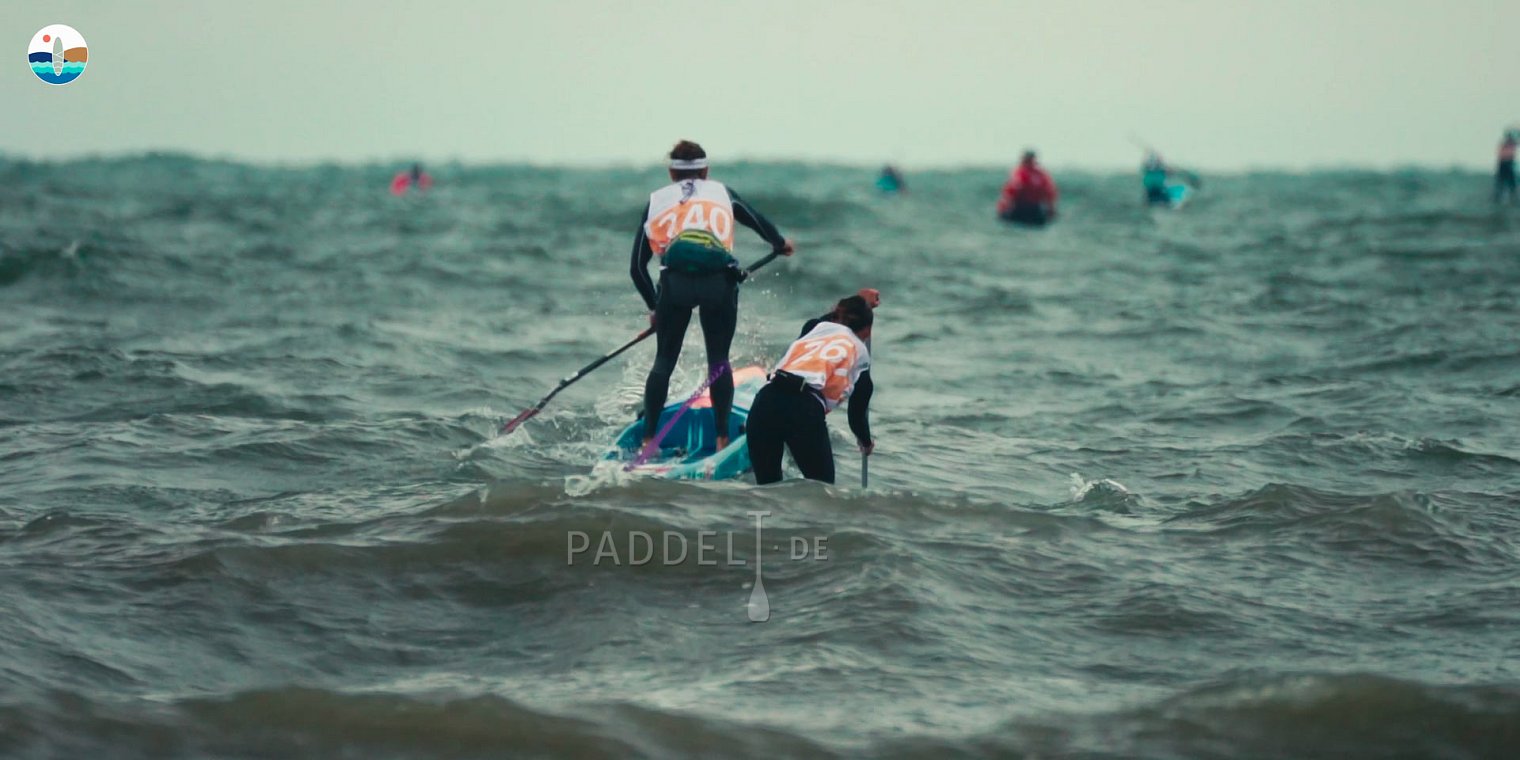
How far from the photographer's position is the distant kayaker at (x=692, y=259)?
8695 millimetres

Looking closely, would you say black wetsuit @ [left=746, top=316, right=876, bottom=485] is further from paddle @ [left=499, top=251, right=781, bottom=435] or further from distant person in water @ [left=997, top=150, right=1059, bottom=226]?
distant person in water @ [left=997, top=150, right=1059, bottom=226]

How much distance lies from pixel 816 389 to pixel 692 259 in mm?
1201

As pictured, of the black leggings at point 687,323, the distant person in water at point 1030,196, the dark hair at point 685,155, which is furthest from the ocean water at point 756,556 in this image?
the distant person in water at point 1030,196

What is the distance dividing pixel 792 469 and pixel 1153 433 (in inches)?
134

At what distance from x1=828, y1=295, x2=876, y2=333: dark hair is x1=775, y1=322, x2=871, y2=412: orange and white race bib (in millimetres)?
39

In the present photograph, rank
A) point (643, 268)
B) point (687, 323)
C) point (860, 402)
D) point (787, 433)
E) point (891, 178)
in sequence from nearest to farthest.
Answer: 1. point (860, 402)
2. point (787, 433)
3. point (687, 323)
4. point (643, 268)
5. point (891, 178)

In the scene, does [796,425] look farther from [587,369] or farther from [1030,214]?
[1030,214]

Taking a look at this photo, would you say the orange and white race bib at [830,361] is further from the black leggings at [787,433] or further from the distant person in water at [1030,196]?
the distant person in water at [1030,196]

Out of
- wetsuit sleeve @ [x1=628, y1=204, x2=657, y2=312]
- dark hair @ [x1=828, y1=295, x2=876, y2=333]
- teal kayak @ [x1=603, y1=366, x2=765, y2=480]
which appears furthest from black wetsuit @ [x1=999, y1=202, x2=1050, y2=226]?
dark hair @ [x1=828, y1=295, x2=876, y2=333]

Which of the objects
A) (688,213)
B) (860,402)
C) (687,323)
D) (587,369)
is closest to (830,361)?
(860,402)

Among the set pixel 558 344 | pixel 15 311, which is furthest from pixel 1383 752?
pixel 15 311

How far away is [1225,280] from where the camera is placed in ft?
81.6

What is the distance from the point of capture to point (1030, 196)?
33531mm

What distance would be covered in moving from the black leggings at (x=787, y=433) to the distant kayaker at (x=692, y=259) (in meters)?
0.83
